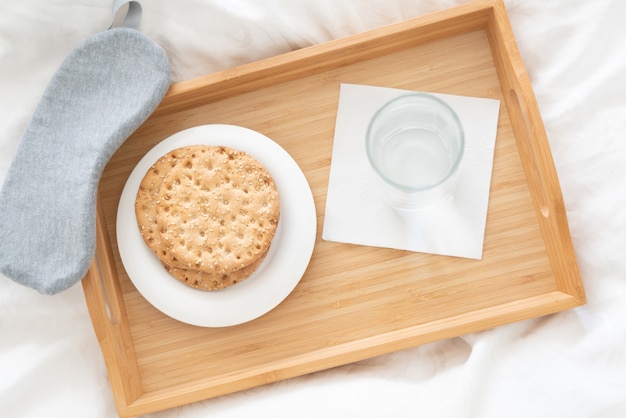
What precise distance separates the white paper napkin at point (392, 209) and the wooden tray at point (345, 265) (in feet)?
0.04

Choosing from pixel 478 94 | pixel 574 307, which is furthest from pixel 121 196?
pixel 574 307

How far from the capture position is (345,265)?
898mm

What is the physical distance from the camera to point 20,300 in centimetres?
93

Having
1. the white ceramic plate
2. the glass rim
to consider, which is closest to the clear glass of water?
the glass rim

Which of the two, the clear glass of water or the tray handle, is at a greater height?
the clear glass of water

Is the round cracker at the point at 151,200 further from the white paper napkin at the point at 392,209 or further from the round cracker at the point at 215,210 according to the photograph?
the white paper napkin at the point at 392,209

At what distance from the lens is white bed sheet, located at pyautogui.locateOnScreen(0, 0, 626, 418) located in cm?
88

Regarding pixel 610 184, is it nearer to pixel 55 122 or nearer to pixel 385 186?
pixel 385 186

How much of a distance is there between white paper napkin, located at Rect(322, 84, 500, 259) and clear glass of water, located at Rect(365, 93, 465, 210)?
2 centimetres

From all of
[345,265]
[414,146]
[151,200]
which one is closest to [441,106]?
[414,146]

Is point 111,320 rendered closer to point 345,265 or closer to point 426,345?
point 345,265

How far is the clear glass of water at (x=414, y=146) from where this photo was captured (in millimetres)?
875

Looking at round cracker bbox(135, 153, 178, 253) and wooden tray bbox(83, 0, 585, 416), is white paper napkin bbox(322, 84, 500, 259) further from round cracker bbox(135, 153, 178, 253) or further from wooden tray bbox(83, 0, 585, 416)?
round cracker bbox(135, 153, 178, 253)

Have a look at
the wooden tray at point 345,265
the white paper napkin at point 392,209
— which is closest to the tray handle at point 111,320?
the wooden tray at point 345,265
